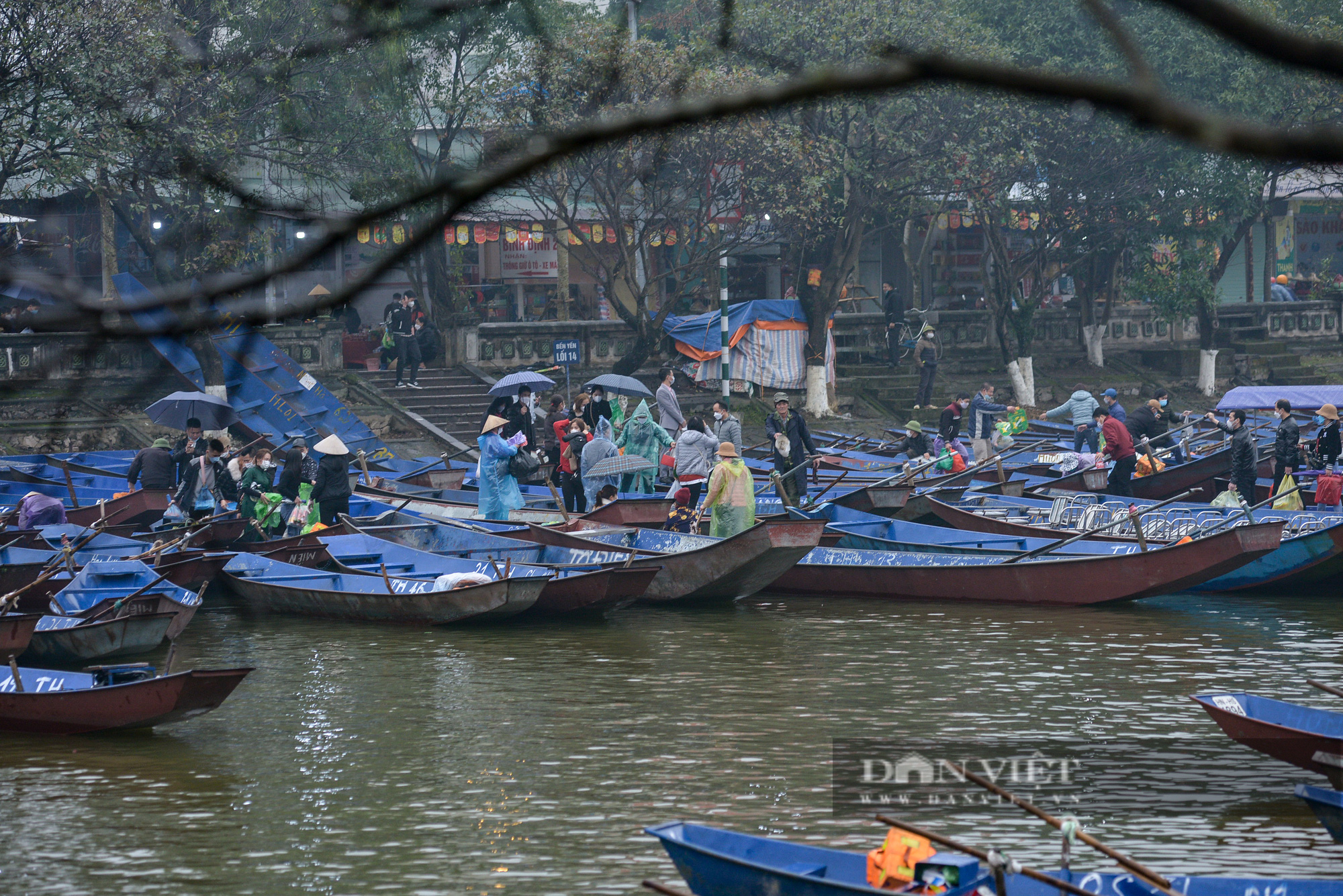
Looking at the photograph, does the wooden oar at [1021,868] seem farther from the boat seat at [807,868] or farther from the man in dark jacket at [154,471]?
the man in dark jacket at [154,471]

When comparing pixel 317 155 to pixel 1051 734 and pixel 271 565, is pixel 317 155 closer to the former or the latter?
pixel 271 565

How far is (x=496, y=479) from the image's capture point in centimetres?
1772

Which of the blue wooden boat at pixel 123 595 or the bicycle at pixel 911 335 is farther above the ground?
the bicycle at pixel 911 335

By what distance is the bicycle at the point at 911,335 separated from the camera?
33875mm

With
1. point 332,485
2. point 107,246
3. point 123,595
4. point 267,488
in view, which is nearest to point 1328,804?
point 123,595

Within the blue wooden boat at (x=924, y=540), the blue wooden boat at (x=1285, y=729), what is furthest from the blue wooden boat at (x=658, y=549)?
→ the blue wooden boat at (x=1285, y=729)

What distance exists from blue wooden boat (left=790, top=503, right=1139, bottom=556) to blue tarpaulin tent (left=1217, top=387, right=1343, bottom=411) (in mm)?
5565

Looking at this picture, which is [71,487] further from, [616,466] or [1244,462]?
[1244,462]

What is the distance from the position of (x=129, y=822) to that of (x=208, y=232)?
214 inches

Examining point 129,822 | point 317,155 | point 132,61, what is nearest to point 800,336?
point 317,155

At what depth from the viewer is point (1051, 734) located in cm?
1023

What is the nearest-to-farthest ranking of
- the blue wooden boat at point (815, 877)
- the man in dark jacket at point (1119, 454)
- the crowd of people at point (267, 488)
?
the blue wooden boat at point (815, 877) → the crowd of people at point (267, 488) → the man in dark jacket at point (1119, 454)

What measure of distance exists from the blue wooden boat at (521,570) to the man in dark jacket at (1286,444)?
8.78m

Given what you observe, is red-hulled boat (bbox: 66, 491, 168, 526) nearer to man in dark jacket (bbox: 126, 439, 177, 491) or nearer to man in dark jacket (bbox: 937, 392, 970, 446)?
man in dark jacket (bbox: 126, 439, 177, 491)
